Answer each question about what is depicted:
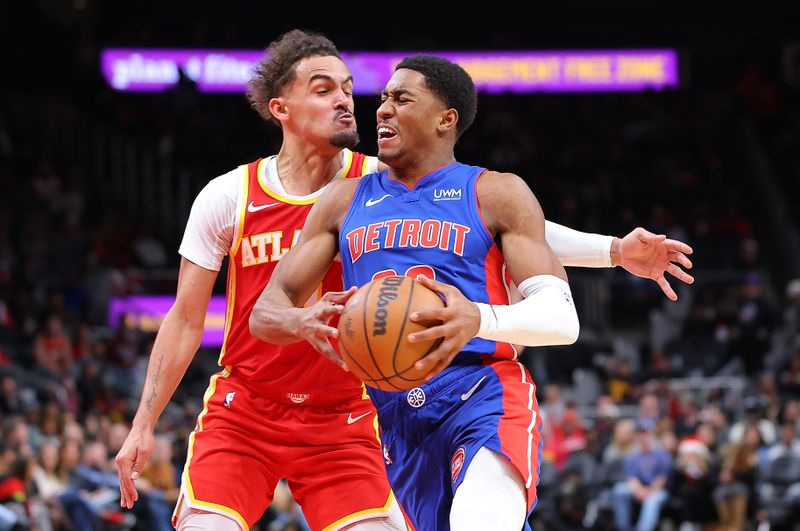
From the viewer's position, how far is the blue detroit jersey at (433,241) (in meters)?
4.41

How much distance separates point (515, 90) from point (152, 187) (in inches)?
297

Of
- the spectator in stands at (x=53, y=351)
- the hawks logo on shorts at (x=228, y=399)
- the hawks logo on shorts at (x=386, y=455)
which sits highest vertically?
the hawks logo on shorts at (x=228, y=399)

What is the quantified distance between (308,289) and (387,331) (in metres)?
0.80

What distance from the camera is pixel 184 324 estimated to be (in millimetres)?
5199

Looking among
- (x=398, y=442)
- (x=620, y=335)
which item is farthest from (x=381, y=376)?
(x=620, y=335)

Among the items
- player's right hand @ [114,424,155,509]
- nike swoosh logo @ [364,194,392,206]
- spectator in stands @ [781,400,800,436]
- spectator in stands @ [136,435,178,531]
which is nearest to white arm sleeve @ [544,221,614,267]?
nike swoosh logo @ [364,194,392,206]

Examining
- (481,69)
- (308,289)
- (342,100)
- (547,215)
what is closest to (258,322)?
(308,289)

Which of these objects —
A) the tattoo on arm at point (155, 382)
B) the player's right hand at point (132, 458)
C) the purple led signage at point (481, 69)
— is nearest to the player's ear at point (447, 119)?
the tattoo on arm at point (155, 382)

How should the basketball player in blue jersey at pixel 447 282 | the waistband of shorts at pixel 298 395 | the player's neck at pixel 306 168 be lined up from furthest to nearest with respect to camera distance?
the player's neck at pixel 306 168, the waistband of shorts at pixel 298 395, the basketball player in blue jersey at pixel 447 282

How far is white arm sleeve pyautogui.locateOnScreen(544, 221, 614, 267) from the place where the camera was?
201 inches

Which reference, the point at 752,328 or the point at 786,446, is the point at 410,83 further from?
the point at 752,328

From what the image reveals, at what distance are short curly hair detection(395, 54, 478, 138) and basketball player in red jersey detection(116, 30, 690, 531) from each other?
0.61 m

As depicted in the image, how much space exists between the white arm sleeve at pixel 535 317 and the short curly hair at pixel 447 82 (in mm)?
846

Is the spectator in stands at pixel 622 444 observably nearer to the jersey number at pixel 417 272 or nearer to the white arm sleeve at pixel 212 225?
the white arm sleeve at pixel 212 225
